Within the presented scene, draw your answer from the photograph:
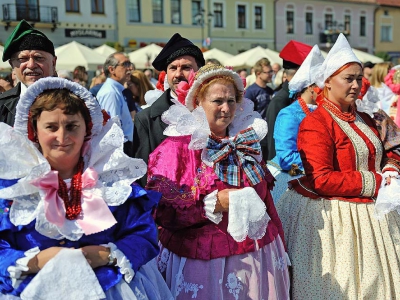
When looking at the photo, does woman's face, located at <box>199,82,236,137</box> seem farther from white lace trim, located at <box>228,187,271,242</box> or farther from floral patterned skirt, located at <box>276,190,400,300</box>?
floral patterned skirt, located at <box>276,190,400,300</box>

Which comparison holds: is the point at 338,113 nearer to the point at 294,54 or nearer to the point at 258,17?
the point at 294,54

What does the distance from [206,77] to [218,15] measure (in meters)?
26.9

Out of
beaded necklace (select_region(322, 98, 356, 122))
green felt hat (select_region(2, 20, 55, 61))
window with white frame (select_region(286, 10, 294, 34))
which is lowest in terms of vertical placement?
beaded necklace (select_region(322, 98, 356, 122))

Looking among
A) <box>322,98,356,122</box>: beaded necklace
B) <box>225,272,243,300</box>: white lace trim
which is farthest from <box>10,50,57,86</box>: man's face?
<box>322,98,356,122</box>: beaded necklace

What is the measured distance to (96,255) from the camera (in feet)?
6.40

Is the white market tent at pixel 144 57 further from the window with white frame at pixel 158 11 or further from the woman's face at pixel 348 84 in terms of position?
the woman's face at pixel 348 84

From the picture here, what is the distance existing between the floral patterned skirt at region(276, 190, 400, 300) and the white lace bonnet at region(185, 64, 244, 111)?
0.97 m

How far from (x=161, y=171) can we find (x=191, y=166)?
16cm

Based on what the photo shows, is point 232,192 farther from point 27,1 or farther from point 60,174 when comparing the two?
point 27,1

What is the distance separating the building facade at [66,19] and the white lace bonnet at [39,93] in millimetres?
21400

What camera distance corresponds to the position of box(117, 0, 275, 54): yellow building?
984 inches

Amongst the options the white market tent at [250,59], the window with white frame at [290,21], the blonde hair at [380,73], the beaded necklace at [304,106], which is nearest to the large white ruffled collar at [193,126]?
the beaded necklace at [304,106]

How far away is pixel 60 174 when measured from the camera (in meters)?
2.06

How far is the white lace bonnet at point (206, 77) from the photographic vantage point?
2.52 meters
